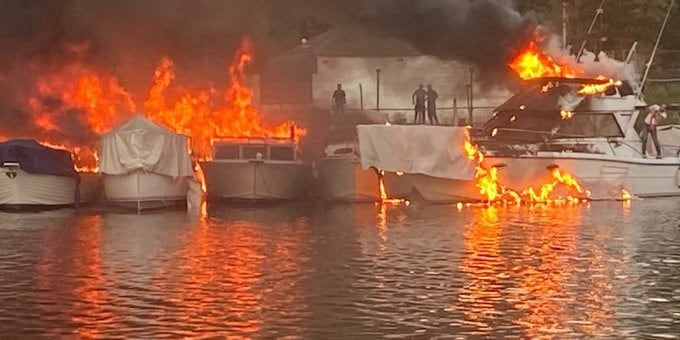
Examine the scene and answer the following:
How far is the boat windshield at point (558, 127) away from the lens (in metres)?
41.2

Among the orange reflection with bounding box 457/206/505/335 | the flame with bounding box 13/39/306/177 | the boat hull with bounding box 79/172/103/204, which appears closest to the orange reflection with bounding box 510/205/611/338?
the orange reflection with bounding box 457/206/505/335

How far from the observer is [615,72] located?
142 feet

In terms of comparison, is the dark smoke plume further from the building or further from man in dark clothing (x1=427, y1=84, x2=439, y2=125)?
the building

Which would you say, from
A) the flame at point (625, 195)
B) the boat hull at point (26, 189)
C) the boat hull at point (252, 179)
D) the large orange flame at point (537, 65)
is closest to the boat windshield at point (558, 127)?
the flame at point (625, 195)

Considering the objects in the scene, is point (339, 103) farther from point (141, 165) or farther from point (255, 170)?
point (141, 165)

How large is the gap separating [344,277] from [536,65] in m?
25.6

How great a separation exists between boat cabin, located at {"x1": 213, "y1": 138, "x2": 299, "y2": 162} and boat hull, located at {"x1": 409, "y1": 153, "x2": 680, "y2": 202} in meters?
4.38

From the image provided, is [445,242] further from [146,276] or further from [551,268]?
[146,276]

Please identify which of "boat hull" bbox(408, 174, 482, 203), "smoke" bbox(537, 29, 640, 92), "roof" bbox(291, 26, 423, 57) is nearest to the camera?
"boat hull" bbox(408, 174, 482, 203)

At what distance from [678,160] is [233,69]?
1821 centimetres

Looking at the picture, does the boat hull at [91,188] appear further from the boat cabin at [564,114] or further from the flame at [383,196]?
the boat cabin at [564,114]

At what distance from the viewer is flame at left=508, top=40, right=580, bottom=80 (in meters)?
43.8

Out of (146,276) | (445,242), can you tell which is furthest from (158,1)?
(146,276)

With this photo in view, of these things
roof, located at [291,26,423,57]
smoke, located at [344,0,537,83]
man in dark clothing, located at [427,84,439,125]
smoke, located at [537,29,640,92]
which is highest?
roof, located at [291,26,423,57]
